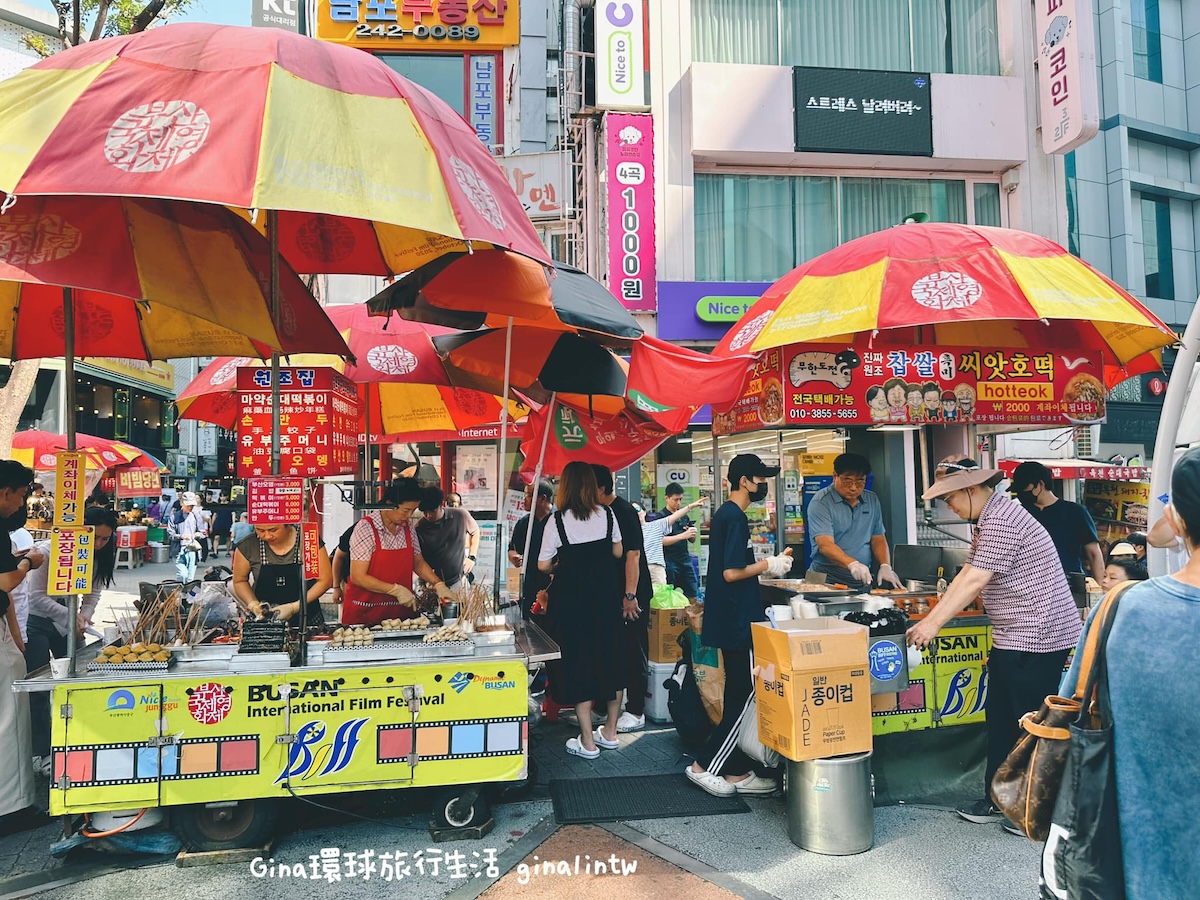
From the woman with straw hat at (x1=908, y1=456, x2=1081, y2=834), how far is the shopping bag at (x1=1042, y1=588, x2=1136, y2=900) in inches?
84.5

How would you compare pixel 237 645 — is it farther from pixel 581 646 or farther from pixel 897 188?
pixel 897 188

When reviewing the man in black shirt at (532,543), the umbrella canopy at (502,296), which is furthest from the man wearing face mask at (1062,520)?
the man in black shirt at (532,543)

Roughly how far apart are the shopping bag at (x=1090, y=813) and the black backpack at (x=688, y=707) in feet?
11.5

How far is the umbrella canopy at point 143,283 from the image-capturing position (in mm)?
3496

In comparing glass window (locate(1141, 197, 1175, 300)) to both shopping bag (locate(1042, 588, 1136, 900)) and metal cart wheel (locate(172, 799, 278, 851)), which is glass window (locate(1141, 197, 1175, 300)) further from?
metal cart wheel (locate(172, 799, 278, 851))

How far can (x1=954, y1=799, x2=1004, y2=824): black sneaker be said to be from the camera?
459 cm

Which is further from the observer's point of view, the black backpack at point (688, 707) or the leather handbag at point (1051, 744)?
the black backpack at point (688, 707)

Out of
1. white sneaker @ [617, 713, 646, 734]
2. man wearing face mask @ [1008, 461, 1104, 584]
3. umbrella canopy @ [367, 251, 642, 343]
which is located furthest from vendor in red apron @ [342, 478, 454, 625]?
man wearing face mask @ [1008, 461, 1104, 584]

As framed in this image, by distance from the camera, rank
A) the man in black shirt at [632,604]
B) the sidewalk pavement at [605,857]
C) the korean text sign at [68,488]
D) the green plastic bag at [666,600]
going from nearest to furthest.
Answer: the sidewalk pavement at [605,857] → the korean text sign at [68,488] → the man in black shirt at [632,604] → the green plastic bag at [666,600]

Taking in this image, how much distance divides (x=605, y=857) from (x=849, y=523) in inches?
128

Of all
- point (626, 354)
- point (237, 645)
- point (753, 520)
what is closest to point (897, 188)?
point (753, 520)

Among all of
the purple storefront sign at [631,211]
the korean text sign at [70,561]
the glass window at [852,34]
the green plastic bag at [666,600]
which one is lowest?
the green plastic bag at [666,600]

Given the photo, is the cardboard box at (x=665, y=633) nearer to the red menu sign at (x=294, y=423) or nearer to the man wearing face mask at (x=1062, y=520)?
the man wearing face mask at (x=1062, y=520)

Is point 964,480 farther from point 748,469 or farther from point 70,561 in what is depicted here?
point 70,561
